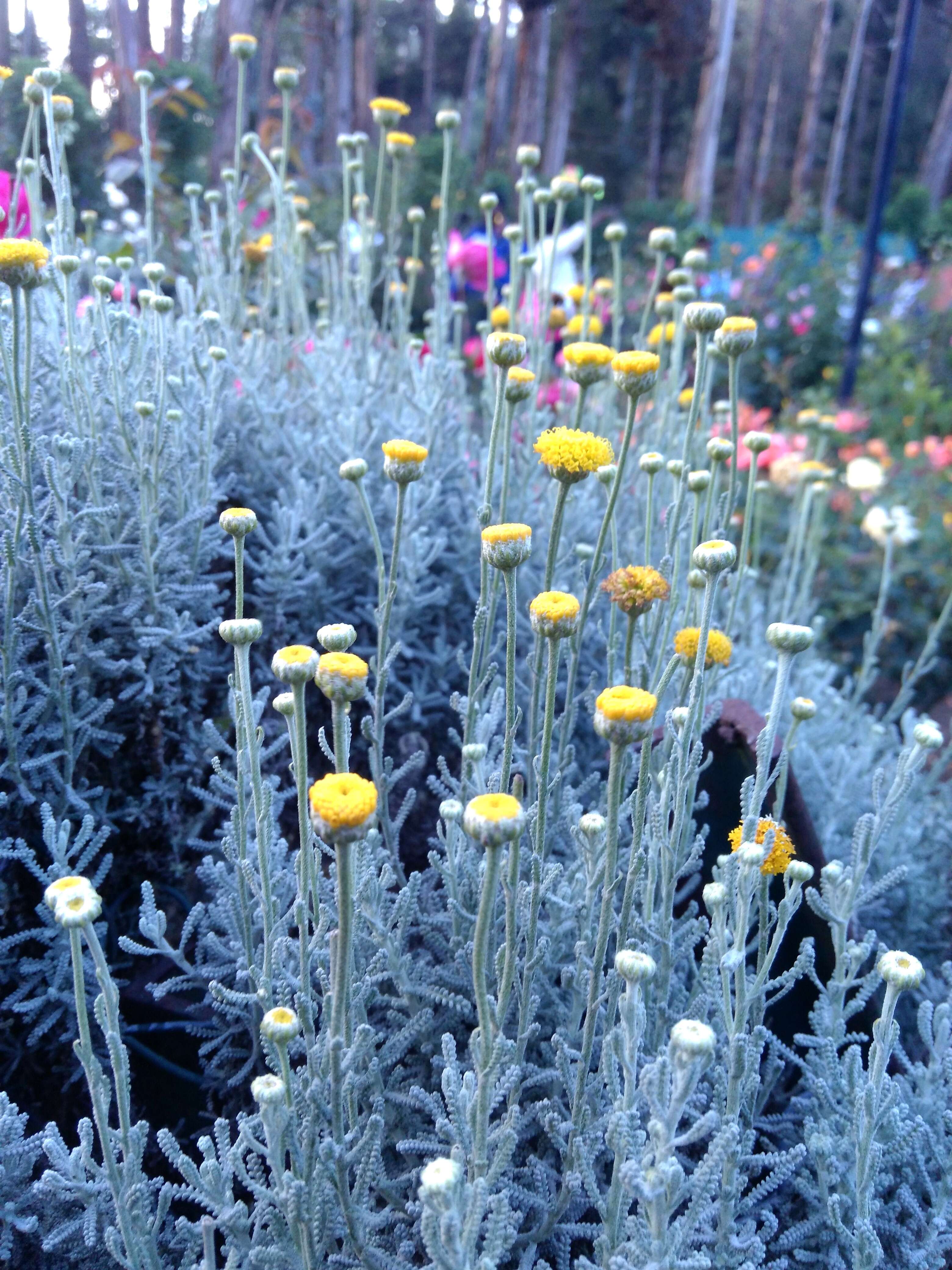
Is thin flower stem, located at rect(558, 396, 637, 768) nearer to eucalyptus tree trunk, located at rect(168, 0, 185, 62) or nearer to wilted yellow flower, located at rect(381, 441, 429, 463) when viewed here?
wilted yellow flower, located at rect(381, 441, 429, 463)

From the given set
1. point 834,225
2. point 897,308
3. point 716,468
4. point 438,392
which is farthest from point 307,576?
point 834,225

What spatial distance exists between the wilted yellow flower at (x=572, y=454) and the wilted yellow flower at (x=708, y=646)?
249mm

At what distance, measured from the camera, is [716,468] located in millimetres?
1569

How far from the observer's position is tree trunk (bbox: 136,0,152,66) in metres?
9.43

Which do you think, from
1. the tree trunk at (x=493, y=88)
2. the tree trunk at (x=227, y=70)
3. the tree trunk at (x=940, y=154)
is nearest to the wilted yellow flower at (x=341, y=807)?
the tree trunk at (x=227, y=70)

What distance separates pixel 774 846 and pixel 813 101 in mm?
20699

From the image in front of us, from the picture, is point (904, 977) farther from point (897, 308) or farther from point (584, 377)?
point (897, 308)

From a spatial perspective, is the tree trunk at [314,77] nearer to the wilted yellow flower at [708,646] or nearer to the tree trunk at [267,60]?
the tree trunk at [267,60]

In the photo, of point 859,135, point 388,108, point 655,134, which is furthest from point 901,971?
point 859,135

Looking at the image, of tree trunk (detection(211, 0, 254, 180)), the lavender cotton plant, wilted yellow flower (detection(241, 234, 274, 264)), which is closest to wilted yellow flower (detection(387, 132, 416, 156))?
the lavender cotton plant

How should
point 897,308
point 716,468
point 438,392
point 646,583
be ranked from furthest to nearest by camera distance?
1. point 897,308
2. point 438,392
3. point 716,468
4. point 646,583

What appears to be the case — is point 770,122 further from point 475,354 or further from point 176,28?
point 475,354

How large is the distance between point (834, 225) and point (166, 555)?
1502 cm

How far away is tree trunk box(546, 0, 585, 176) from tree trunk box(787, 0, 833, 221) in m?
5.46
